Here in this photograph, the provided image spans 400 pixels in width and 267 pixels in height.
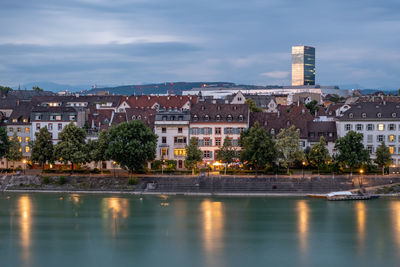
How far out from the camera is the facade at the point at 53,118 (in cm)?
8762

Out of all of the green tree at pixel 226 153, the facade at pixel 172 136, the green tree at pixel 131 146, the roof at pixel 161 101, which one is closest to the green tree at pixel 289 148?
the green tree at pixel 226 153

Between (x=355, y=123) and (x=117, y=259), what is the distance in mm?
46690

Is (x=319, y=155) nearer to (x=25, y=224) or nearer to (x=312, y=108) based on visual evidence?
(x=25, y=224)

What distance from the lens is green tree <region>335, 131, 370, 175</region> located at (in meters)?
74.4

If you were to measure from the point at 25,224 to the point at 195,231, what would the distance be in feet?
51.6

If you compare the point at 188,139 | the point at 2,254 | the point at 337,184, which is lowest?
the point at 2,254

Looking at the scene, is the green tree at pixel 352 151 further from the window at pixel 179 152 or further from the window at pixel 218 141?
the window at pixel 179 152

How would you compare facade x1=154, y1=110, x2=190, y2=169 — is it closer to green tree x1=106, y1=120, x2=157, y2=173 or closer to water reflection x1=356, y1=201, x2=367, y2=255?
green tree x1=106, y1=120, x2=157, y2=173

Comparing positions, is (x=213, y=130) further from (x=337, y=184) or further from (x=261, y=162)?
(x=337, y=184)

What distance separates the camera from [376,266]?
4366cm

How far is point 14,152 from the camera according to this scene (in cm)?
8231

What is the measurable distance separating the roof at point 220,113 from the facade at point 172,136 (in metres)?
1.61

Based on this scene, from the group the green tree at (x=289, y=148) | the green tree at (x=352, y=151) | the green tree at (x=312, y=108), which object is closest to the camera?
the green tree at (x=352, y=151)

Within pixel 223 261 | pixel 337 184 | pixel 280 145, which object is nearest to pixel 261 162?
pixel 280 145
